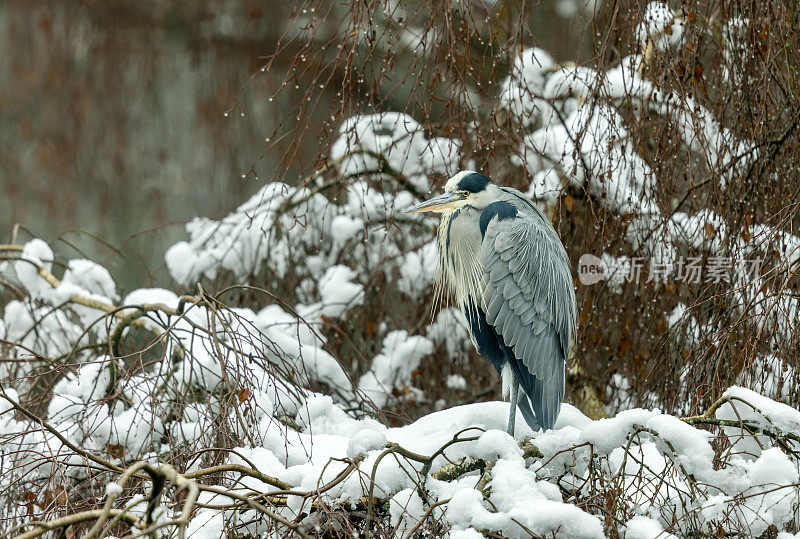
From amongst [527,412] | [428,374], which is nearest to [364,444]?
[527,412]

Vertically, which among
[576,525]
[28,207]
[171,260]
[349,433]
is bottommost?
[576,525]

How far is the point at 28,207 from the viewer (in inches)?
283

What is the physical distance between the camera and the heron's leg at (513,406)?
2.21 m

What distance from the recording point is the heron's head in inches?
100

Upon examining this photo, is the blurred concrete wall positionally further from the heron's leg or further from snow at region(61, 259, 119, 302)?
the heron's leg

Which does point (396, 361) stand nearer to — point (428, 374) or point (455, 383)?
point (428, 374)

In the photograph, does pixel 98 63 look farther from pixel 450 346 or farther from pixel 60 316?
pixel 450 346

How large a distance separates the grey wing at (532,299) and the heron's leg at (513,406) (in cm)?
4

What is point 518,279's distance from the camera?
2.59 m

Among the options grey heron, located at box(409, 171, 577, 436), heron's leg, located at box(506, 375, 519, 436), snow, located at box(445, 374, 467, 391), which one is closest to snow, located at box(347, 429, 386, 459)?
heron's leg, located at box(506, 375, 519, 436)

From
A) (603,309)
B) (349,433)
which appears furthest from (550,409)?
(349,433)

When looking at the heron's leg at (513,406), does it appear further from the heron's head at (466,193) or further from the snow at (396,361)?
the snow at (396,361)

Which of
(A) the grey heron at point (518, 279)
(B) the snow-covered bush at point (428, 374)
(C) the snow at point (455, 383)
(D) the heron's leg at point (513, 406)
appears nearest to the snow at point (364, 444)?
(B) the snow-covered bush at point (428, 374)

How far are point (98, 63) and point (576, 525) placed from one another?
629 centimetres
